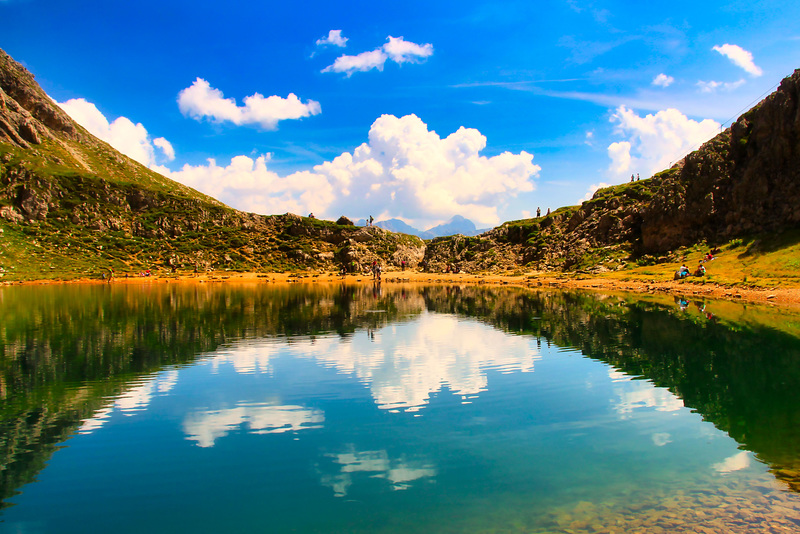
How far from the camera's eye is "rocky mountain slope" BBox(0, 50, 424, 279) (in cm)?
12875

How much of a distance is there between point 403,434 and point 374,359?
38.9 ft

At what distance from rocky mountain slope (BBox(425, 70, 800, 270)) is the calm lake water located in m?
49.1

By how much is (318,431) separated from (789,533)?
12.6 m

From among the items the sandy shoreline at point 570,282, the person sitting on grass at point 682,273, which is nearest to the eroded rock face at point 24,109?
the sandy shoreline at point 570,282

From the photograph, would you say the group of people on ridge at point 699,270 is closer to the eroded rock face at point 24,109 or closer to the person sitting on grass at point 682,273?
the person sitting on grass at point 682,273

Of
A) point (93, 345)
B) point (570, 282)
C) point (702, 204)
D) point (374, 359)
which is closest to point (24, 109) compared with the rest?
point (93, 345)

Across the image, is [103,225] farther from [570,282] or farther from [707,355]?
[707,355]

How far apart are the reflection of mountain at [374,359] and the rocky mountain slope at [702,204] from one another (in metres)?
36.3

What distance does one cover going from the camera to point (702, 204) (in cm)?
7956

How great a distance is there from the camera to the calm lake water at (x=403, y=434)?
382 inches

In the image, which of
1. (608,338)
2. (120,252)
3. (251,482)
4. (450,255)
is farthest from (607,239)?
(120,252)

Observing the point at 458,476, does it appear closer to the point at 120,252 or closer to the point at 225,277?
the point at 225,277

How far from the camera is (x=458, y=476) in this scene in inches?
449

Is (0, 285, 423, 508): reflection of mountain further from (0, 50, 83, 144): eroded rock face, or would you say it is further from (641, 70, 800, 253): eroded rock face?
(0, 50, 83, 144): eroded rock face
